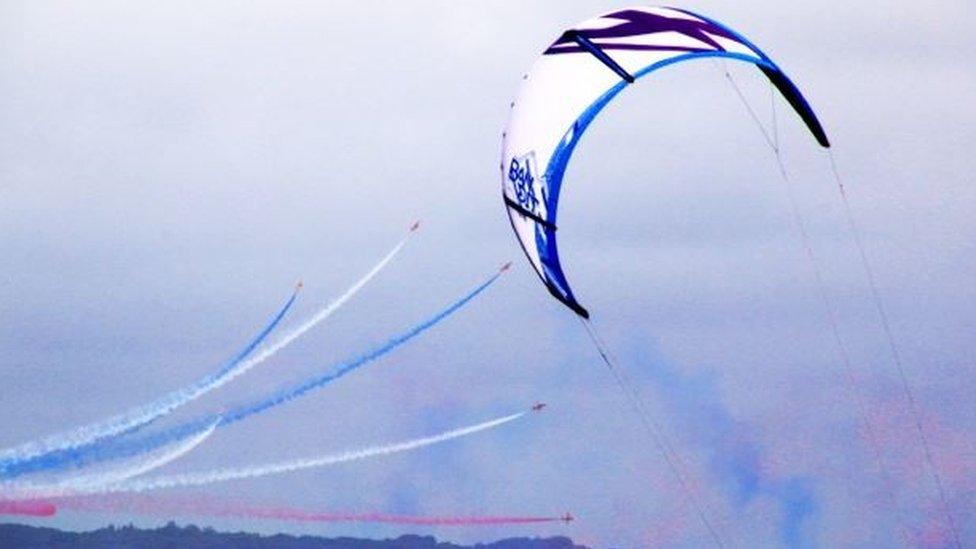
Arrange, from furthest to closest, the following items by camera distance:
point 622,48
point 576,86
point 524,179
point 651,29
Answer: point 651,29, point 622,48, point 576,86, point 524,179

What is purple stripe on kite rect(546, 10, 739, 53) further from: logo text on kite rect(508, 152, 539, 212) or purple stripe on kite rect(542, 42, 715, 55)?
logo text on kite rect(508, 152, 539, 212)

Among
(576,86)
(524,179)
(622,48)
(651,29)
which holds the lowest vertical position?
(524,179)

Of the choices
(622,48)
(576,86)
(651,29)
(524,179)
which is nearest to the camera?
(524,179)

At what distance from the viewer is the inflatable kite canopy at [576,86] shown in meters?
55.3

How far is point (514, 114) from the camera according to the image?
185 feet

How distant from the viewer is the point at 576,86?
56.2m

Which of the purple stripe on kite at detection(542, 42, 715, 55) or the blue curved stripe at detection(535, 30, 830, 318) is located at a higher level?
the purple stripe on kite at detection(542, 42, 715, 55)

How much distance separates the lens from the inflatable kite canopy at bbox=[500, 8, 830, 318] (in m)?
55.3

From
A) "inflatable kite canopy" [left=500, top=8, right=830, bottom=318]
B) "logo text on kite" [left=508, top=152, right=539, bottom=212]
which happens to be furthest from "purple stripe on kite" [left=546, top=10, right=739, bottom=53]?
"logo text on kite" [left=508, top=152, right=539, bottom=212]

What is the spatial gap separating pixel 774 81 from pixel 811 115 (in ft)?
3.82

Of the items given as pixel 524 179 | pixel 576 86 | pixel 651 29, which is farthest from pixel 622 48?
pixel 524 179

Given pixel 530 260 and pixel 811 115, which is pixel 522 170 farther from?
pixel 811 115

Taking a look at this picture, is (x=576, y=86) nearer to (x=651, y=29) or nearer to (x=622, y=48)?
(x=622, y=48)

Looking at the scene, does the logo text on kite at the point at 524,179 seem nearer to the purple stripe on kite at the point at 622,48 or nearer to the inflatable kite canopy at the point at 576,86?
the inflatable kite canopy at the point at 576,86
